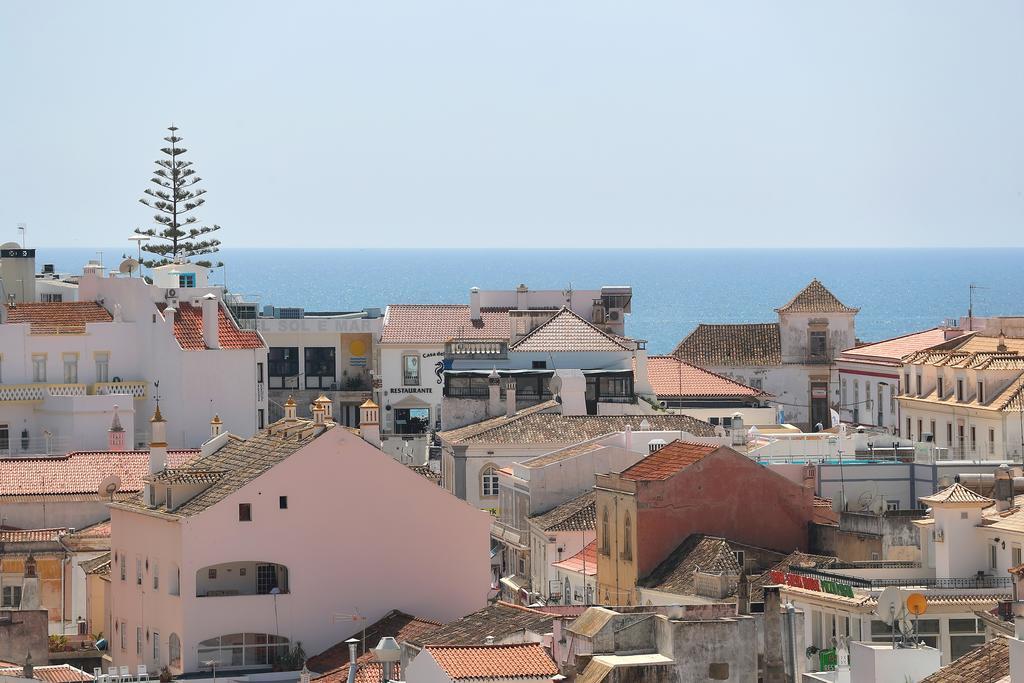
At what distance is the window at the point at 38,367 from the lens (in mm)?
78875

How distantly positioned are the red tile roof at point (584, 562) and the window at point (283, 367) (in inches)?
1823

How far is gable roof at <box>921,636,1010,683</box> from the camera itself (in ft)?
97.3

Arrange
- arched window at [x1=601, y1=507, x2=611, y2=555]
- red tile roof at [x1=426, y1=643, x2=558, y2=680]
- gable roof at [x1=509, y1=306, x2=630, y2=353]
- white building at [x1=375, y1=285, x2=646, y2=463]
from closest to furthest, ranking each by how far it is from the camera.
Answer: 1. red tile roof at [x1=426, y1=643, x2=558, y2=680]
2. arched window at [x1=601, y1=507, x2=611, y2=555]
3. white building at [x1=375, y1=285, x2=646, y2=463]
4. gable roof at [x1=509, y1=306, x2=630, y2=353]

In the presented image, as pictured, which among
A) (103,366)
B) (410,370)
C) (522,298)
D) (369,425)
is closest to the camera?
(369,425)

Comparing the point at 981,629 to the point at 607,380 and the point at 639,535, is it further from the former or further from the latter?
the point at 607,380

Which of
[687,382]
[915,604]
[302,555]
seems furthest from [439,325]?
[915,604]

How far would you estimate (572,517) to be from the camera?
58.6 metres

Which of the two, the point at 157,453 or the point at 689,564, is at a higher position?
the point at 157,453

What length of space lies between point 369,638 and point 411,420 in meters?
51.9

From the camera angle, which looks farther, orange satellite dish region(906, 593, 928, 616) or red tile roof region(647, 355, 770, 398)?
red tile roof region(647, 355, 770, 398)

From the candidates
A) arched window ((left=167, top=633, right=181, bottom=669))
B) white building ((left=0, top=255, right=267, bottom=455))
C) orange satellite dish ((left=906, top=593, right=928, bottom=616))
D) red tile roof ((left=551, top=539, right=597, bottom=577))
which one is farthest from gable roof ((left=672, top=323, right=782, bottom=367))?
orange satellite dish ((left=906, top=593, right=928, bottom=616))

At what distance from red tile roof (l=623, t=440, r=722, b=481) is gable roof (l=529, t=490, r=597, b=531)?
23.1ft

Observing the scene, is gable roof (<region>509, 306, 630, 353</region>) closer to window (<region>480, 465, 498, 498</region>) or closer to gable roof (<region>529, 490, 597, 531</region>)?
window (<region>480, 465, 498, 498</region>)

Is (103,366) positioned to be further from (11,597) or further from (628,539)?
(628,539)
